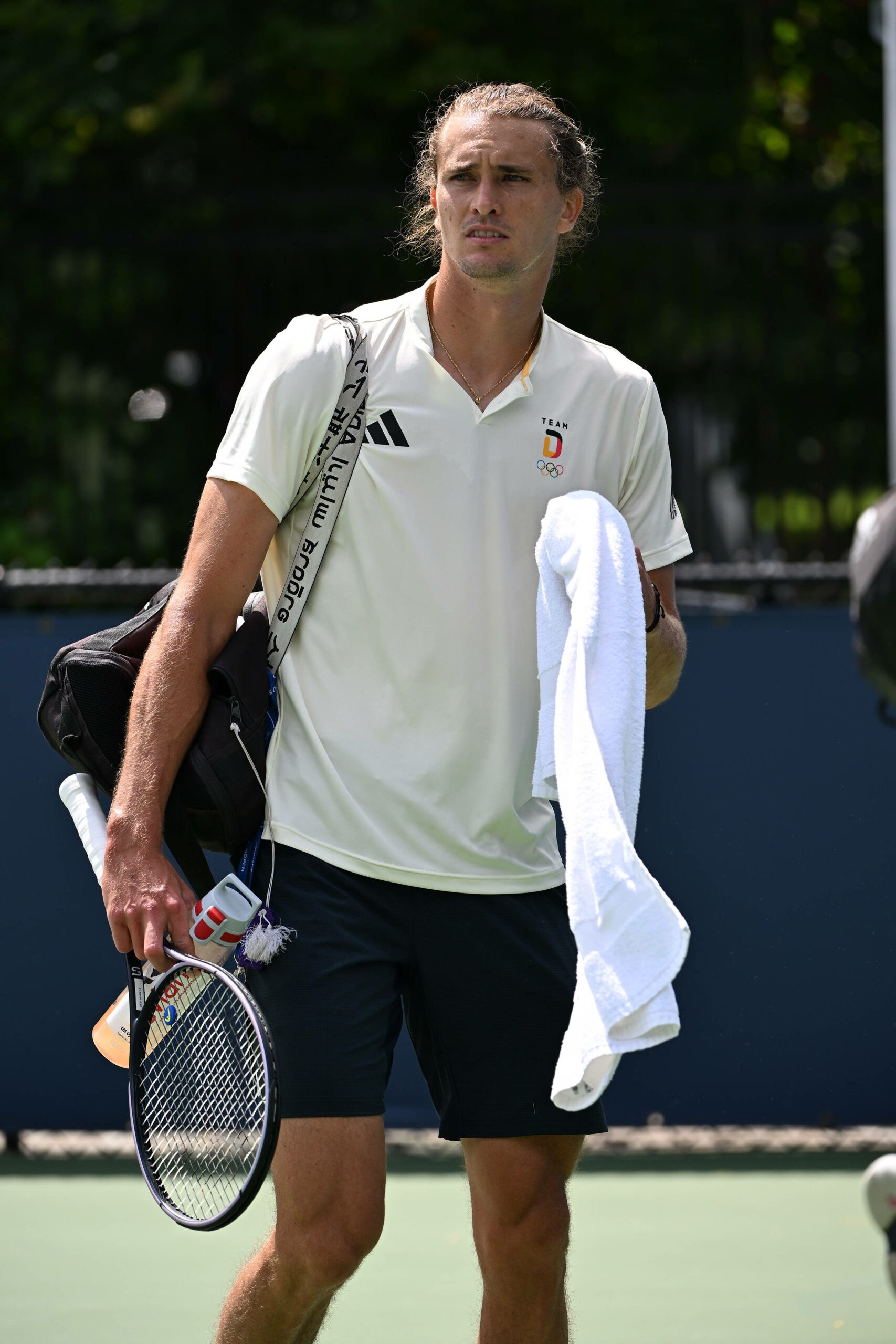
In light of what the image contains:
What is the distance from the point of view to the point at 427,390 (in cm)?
304

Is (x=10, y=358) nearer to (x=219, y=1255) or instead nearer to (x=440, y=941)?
(x=219, y=1255)

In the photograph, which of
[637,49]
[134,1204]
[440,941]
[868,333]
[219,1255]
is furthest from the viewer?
[637,49]

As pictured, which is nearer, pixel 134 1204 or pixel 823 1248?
pixel 823 1248

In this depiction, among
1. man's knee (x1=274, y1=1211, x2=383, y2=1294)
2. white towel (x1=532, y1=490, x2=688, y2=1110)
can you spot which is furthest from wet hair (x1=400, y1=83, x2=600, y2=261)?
man's knee (x1=274, y1=1211, x2=383, y2=1294)

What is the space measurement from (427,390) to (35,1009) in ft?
9.76

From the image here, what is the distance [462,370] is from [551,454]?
0.21 meters

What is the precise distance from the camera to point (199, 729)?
293cm

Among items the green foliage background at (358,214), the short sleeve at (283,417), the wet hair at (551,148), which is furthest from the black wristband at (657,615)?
the green foliage background at (358,214)

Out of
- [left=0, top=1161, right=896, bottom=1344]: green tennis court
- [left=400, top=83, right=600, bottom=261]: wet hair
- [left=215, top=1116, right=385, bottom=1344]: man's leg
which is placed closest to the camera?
[left=215, top=1116, right=385, bottom=1344]: man's leg

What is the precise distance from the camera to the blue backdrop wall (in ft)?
17.2

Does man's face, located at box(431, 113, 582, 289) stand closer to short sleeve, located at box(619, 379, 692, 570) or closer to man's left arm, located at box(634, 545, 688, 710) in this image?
short sleeve, located at box(619, 379, 692, 570)

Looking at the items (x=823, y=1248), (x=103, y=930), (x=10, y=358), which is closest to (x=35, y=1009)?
(x=103, y=930)

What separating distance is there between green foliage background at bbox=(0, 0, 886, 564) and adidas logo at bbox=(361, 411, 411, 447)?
9.99 ft

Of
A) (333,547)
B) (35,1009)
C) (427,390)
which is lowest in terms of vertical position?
(35,1009)
